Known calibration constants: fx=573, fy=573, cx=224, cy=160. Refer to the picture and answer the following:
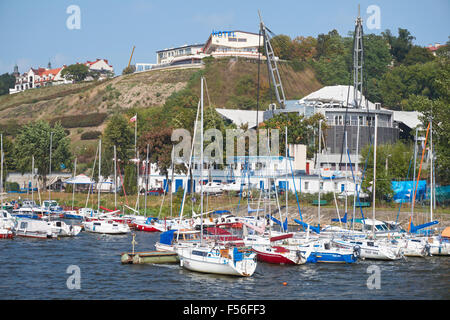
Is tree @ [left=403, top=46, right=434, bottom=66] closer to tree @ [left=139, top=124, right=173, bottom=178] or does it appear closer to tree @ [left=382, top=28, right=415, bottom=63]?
tree @ [left=382, top=28, right=415, bottom=63]

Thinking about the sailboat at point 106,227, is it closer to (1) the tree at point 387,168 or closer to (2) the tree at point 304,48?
(1) the tree at point 387,168

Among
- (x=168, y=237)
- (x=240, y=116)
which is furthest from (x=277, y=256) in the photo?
(x=240, y=116)

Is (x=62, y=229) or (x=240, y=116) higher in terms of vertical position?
(x=240, y=116)

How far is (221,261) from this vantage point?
4028cm

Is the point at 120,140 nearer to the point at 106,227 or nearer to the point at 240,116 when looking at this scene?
the point at 240,116

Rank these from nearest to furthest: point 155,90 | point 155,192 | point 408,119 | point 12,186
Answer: point 155,192
point 12,186
point 408,119
point 155,90

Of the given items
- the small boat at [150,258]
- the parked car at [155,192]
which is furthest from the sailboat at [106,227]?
the parked car at [155,192]

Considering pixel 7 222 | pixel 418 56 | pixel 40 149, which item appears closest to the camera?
pixel 7 222

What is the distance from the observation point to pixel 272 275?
1666 inches

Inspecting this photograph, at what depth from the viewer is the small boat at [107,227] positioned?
63.3m

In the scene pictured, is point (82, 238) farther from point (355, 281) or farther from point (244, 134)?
point (244, 134)

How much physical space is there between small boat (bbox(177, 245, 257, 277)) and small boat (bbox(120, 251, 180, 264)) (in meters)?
3.82

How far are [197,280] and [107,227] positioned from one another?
25.8 m
